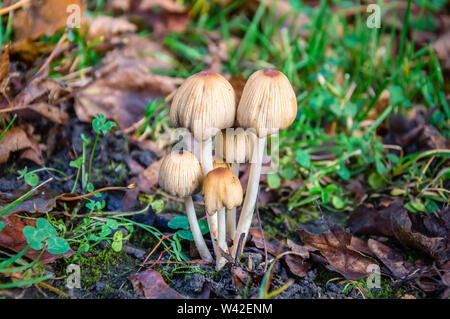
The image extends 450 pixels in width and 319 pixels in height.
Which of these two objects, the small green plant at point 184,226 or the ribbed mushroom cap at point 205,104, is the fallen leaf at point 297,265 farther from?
the ribbed mushroom cap at point 205,104

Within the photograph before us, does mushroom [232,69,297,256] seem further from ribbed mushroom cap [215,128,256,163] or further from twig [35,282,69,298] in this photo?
twig [35,282,69,298]

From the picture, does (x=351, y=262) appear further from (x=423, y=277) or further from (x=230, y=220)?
(x=230, y=220)

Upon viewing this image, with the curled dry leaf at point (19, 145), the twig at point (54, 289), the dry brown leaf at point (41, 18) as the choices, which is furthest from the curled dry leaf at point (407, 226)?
the dry brown leaf at point (41, 18)

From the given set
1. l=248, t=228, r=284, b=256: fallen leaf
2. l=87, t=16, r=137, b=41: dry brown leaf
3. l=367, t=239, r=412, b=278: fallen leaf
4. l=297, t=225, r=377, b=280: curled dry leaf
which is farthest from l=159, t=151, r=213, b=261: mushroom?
l=87, t=16, r=137, b=41: dry brown leaf

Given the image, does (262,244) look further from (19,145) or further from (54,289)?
(19,145)

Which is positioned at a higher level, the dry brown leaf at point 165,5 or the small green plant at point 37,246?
the dry brown leaf at point 165,5

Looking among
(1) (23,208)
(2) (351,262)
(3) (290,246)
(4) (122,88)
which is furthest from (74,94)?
(2) (351,262)
